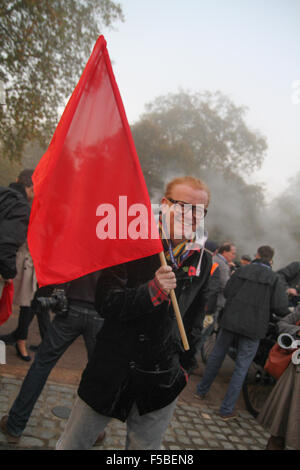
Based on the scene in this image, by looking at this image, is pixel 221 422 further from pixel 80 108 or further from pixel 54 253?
pixel 80 108

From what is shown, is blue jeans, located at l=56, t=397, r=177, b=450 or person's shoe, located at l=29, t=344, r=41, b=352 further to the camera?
person's shoe, located at l=29, t=344, r=41, b=352

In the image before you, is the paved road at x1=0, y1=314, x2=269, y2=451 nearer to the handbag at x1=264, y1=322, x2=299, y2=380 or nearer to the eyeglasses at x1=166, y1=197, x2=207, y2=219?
the handbag at x1=264, y1=322, x2=299, y2=380

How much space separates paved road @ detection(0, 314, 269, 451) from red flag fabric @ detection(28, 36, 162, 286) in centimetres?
174

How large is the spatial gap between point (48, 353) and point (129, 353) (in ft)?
4.11

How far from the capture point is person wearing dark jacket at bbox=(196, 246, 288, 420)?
13.0 ft

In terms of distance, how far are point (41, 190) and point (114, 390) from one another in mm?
1010

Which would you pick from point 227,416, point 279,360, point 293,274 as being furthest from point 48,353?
point 293,274

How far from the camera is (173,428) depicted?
3.29m

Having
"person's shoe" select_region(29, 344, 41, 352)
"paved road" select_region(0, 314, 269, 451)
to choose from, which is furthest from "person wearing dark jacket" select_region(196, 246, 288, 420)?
"person's shoe" select_region(29, 344, 41, 352)

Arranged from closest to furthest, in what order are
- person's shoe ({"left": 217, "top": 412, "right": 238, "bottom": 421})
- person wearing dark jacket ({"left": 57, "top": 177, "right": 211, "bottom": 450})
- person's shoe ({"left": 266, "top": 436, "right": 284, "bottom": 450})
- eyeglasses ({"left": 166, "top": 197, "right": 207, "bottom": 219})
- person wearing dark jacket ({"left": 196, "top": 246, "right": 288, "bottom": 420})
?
person wearing dark jacket ({"left": 57, "top": 177, "right": 211, "bottom": 450})
eyeglasses ({"left": 166, "top": 197, "right": 207, "bottom": 219})
person's shoe ({"left": 266, "top": 436, "right": 284, "bottom": 450})
person's shoe ({"left": 217, "top": 412, "right": 238, "bottom": 421})
person wearing dark jacket ({"left": 196, "top": 246, "right": 288, "bottom": 420})

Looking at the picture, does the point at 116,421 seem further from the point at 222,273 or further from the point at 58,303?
the point at 222,273

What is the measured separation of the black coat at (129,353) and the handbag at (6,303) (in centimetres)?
132

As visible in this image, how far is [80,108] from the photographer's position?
1707 mm

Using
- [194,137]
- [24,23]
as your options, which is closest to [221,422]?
[24,23]
